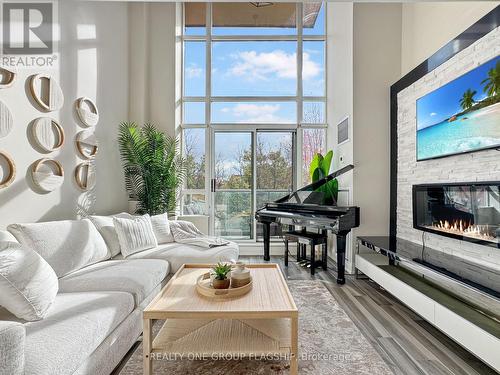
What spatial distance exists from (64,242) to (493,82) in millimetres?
3519

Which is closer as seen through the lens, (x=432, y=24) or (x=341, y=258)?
(x=432, y=24)

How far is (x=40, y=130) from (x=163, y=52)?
2953 millimetres

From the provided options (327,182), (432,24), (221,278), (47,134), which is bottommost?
(221,278)

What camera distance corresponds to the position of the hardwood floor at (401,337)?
1822 millimetres

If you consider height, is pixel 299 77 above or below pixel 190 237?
above

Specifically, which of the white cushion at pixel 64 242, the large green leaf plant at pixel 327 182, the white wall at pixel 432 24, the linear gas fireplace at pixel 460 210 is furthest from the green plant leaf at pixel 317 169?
the white cushion at pixel 64 242

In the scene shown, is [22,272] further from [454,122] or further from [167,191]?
[454,122]

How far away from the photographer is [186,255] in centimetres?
295

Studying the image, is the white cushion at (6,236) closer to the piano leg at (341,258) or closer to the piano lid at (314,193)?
the piano leg at (341,258)

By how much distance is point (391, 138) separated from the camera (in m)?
3.80

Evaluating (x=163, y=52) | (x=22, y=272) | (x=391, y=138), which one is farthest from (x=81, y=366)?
(x=163, y=52)

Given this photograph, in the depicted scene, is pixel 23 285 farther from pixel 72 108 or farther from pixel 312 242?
pixel 312 242

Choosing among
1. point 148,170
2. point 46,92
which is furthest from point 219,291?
point 148,170

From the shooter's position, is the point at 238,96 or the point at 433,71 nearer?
the point at 433,71
